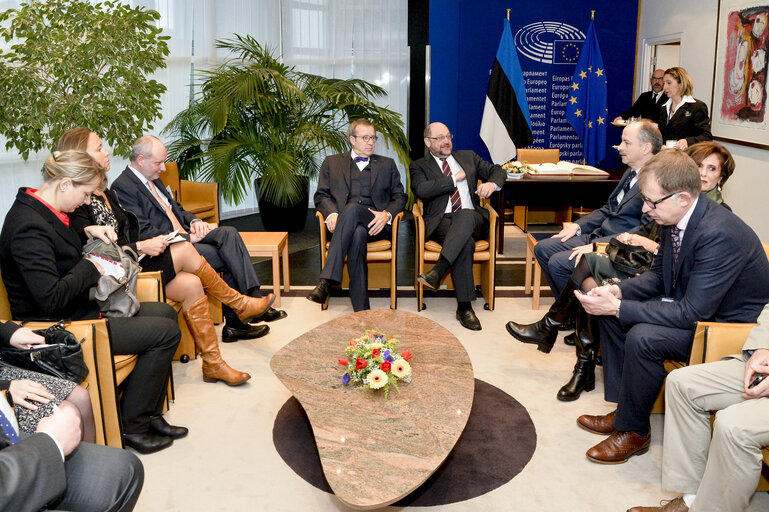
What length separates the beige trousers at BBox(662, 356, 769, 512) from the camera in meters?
2.20

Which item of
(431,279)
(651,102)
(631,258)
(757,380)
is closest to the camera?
(757,380)

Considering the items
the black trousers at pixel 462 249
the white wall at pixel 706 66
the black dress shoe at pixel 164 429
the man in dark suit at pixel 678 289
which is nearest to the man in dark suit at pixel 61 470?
the black dress shoe at pixel 164 429

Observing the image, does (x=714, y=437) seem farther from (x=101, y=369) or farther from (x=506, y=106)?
(x=506, y=106)

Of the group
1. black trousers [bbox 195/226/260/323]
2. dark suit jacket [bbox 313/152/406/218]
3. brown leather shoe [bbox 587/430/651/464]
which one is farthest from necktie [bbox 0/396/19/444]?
dark suit jacket [bbox 313/152/406/218]

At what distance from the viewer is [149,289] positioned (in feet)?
11.0

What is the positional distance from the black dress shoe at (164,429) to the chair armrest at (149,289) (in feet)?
1.93

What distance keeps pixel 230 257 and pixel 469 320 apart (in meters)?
1.60

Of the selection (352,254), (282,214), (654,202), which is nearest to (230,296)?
(352,254)

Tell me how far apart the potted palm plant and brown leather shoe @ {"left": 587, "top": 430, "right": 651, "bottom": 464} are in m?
4.13

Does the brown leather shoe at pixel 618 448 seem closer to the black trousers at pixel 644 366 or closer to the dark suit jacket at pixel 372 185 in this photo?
the black trousers at pixel 644 366

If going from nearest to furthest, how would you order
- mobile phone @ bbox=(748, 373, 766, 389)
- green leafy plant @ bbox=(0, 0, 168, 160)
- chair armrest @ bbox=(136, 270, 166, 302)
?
mobile phone @ bbox=(748, 373, 766, 389)
chair armrest @ bbox=(136, 270, 166, 302)
green leafy plant @ bbox=(0, 0, 168, 160)

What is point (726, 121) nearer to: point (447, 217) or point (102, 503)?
point (447, 217)

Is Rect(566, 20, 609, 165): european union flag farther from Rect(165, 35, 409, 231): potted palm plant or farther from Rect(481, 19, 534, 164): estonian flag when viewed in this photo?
Rect(165, 35, 409, 231): potted palm plant

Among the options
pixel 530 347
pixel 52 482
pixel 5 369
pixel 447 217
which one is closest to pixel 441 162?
pixel 447 217
